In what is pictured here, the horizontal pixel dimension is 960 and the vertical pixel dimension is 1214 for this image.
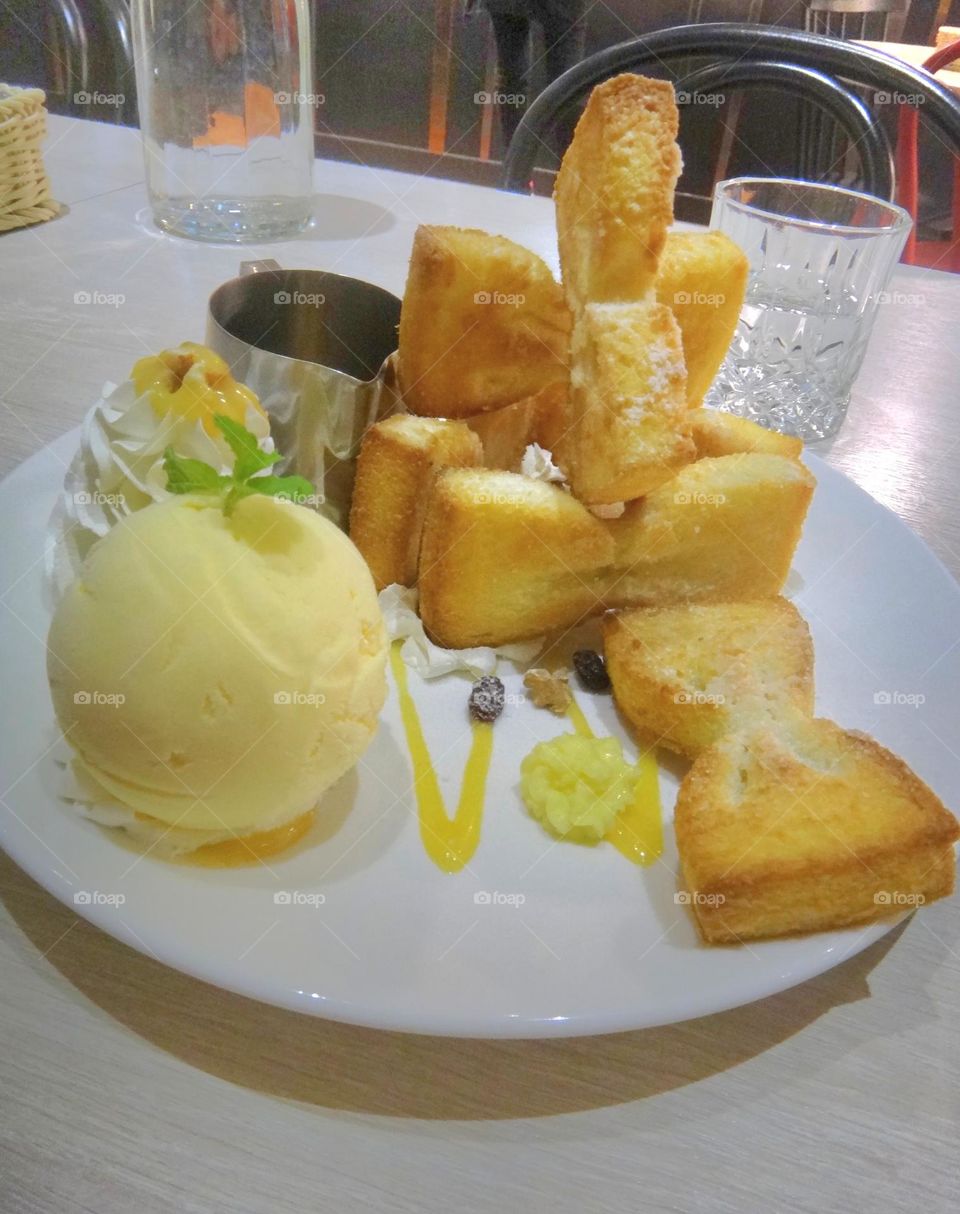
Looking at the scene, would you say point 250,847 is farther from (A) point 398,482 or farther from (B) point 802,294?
(B) point 802,294

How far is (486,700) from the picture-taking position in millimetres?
958

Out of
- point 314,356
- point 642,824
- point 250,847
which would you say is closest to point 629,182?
point 314,356

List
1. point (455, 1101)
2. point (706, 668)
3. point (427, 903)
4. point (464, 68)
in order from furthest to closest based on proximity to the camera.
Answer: point (464, 68) → point (706, 668) → point (427, 903) → point (455, 1101)

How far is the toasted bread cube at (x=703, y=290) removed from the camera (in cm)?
121

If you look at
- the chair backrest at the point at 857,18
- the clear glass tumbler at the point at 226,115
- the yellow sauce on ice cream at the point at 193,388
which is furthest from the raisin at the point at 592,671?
the chair backrest at the point at 857,18

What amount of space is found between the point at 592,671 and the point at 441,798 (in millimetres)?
253

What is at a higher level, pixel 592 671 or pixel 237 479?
pixel 237 479

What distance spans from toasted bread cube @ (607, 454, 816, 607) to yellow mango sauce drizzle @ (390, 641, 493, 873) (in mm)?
269

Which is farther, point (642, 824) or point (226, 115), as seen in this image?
point (226, 115)

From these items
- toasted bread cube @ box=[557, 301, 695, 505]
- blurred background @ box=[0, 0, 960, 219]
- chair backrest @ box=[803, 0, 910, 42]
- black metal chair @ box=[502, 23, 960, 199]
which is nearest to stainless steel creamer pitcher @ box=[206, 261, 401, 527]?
toasted bread cube @ box=[557, 301, 695, 505]

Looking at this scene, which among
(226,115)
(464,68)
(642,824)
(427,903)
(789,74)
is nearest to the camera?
(427,903)

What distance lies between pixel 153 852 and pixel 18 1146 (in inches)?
8.2

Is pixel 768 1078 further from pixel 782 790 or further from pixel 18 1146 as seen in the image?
pixel 18 1146

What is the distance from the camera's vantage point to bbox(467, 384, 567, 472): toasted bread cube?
1.22m
